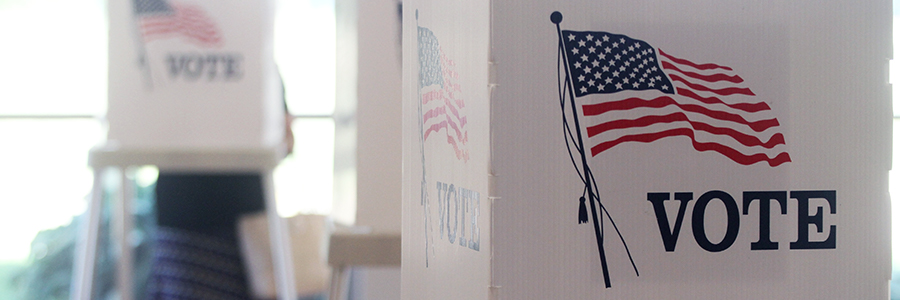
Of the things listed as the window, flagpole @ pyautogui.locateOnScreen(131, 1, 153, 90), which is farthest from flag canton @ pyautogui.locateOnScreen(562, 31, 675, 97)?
the window

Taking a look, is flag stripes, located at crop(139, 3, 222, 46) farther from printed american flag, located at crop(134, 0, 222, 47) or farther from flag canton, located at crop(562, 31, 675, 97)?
flag canton, located at crop(562, 31, 675, 97)

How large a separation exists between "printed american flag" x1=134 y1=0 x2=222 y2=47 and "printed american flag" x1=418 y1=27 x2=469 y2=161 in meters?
1.20

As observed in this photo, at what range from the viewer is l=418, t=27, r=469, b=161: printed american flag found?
0.51m

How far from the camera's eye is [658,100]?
46cm

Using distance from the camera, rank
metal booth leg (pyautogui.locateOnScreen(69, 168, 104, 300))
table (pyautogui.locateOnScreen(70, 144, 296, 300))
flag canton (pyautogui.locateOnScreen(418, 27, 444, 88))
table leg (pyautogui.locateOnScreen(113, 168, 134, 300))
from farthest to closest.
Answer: table leg (pyautogui.locateOnScreen(113, 168, 134, 300)) < metal booth leg (pyautogui.locateOnScreen(69, 168, 104, 300)) < table (pyautogui.locateOnScreen(70, 144, 296, 300)) < flag canton (pyautogui.locateOnScreen(418, 27, 444, 88))

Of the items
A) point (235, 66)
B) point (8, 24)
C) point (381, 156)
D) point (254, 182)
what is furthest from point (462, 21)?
point (8, 24)

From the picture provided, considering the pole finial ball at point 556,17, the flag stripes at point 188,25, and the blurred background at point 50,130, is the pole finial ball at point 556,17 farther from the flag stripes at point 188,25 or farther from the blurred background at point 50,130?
the blurred background at point 50,130

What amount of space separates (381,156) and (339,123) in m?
0.25

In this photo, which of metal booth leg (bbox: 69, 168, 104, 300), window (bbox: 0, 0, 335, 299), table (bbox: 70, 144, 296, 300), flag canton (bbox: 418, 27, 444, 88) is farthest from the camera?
window (bbox: 0, 0, 335, 299)

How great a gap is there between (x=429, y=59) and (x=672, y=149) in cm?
23

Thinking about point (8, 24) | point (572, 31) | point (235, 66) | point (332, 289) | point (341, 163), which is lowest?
point (332, 289)

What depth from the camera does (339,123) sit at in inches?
57.4

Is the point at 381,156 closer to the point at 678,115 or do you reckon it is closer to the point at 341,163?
the point at 341,163

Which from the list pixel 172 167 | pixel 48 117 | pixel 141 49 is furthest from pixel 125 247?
pixel 48 117
